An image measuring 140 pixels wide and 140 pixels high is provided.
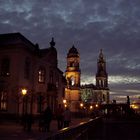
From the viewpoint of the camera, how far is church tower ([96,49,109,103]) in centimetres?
16450

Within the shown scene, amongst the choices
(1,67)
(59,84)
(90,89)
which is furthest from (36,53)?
(90,89)

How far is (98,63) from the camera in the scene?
167 m

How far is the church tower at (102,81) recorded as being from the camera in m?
164

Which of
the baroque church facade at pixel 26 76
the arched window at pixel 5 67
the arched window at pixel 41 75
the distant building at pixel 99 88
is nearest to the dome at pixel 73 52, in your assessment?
the baroque church facade at pixel 26 76

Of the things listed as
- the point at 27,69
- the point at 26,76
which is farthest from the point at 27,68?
the point at 26,76

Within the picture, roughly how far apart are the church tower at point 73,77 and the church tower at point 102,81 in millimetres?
69315

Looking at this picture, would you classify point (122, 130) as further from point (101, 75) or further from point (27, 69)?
point (101, 75)

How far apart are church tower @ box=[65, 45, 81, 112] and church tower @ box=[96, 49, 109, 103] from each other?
69.3m

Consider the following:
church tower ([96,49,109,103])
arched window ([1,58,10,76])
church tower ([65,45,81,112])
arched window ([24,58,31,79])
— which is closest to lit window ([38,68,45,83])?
arched window ([24,58,31,79])

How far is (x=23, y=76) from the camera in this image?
149ft

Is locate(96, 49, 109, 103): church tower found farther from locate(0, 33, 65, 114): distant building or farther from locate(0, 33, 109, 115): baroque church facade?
locate(0, 33, 65, 114): distant building

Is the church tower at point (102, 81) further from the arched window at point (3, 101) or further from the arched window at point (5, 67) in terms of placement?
the arched window at point (3, 101)

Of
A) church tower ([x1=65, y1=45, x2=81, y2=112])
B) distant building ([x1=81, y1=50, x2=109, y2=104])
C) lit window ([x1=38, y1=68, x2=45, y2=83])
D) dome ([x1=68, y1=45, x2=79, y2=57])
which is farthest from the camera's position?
distant building ([x1=81, y1=50, x2=109, y2=104])

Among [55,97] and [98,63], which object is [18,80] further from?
[98,63]
